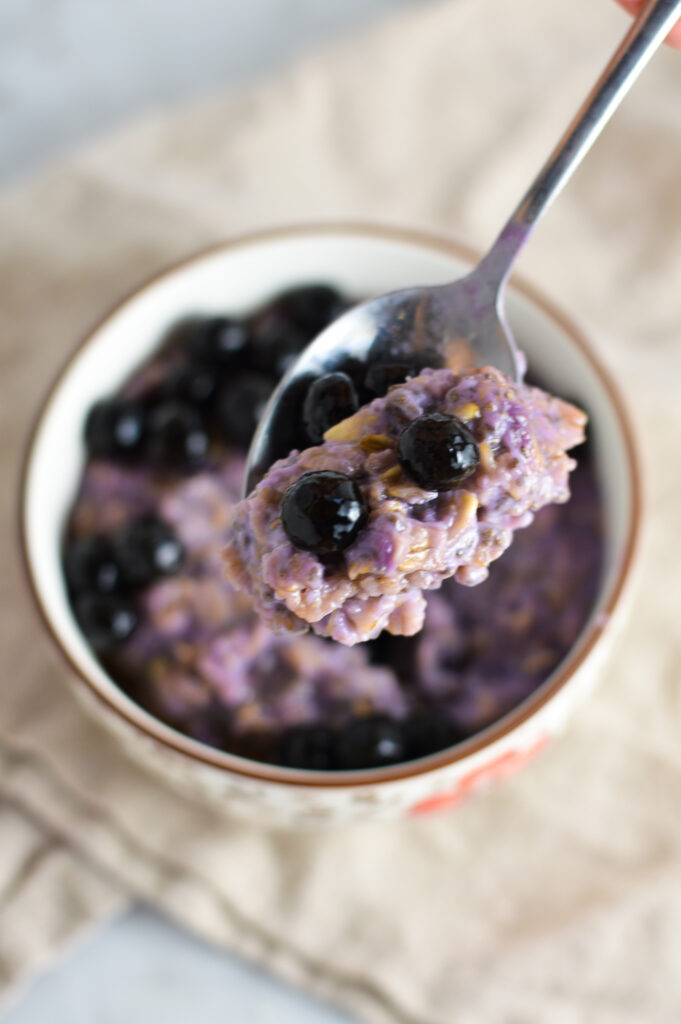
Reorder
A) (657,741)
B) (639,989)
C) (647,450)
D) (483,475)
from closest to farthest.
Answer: (483,475)
(639,989)
(657,741)
(647,450)

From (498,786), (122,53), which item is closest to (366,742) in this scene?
(498,786)

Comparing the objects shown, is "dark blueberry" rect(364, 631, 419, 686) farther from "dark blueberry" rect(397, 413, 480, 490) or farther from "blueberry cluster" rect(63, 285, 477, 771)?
"dark blueberry" rect(397, 413, 480, 490)

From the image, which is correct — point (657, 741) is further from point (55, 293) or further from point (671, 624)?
point (55, 293)

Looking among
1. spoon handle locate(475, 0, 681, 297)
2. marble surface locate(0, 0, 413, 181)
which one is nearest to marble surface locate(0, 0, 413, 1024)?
marble surface locate(0, 0, 413, 181)

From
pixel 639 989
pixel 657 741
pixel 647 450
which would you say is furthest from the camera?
pixel 647 450

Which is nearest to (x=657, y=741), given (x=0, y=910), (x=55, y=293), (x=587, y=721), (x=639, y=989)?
(x=587, y=721)
